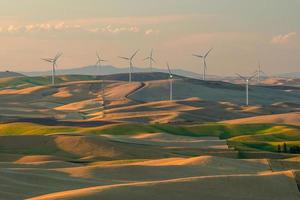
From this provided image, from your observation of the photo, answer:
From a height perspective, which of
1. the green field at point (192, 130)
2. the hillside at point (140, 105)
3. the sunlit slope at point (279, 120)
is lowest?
the hillside at point (140, 105)

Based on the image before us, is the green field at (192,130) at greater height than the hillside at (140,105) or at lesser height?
greater

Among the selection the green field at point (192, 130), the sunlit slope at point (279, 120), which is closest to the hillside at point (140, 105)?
the sunlit slope at point (279, 120)

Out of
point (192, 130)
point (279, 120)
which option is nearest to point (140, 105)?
point (279, 120)

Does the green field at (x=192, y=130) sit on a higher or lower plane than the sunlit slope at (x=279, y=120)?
higher

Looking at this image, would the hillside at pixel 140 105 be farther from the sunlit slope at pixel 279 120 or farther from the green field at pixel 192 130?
the green field at pixel 192 130

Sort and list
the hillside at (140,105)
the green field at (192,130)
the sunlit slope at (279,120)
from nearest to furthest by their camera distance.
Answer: the green field at (192,130) < the sunlit slope at (279,120) < the hillside at (140,105)

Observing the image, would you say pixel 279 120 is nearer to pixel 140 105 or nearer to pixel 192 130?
pixel 192 130

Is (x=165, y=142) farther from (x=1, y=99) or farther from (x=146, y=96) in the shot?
(x=1, y=99)

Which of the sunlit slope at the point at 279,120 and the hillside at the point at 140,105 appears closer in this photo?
the sunlit slope at the point at 279,120

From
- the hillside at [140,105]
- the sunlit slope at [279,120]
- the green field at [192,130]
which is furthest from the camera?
the hillside at [140,105]

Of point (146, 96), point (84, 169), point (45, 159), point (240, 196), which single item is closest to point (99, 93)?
point (146, 96)
